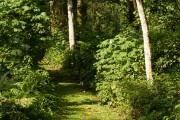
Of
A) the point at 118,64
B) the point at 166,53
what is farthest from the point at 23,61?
the point at 166,53

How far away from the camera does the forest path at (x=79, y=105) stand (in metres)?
11.1

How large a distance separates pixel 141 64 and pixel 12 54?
13.9ft

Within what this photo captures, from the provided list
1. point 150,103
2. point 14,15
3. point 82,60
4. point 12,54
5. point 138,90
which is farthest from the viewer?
point 82,60

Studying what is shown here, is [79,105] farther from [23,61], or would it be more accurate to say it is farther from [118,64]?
[23,61]

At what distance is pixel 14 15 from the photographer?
12.8m

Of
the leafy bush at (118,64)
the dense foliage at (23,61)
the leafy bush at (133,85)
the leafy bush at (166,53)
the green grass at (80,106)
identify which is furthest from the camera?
the leafy bush at (166,53)

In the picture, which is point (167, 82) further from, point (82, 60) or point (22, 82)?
point (82, 60)

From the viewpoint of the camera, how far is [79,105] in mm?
12438

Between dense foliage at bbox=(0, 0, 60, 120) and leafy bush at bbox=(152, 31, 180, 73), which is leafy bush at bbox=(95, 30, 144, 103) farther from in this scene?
dense foliage at bbox=(0, 0, 60, 120)

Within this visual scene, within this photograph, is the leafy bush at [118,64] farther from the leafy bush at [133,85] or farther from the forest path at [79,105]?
the forest path at [79,105]

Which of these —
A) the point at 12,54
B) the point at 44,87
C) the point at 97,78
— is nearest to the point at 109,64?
the point at 97,78

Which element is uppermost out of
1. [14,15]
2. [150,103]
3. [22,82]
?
[14,15]

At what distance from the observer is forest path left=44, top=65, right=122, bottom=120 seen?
11.1m

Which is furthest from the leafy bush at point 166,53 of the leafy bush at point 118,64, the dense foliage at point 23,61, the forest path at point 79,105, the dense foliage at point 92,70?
the dense foliage at point 23,61
